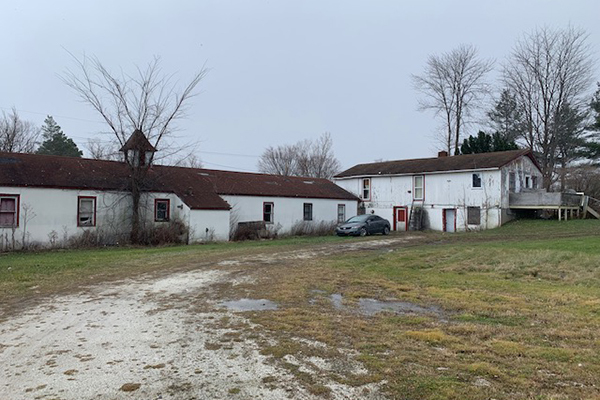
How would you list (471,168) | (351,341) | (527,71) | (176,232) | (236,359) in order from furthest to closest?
(527,71)
(471,168)
(176,232)
(351,341)
(236,359)

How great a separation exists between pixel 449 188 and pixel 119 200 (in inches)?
912

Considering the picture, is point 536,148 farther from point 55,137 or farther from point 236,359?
point 55,137

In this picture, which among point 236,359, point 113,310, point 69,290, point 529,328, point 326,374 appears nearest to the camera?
point 326,374

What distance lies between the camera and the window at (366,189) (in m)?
38.0

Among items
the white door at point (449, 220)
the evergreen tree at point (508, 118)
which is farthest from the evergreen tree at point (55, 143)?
the evergreen tree at point (508, 118)

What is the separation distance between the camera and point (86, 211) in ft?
75.0

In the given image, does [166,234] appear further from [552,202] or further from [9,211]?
[552,202]

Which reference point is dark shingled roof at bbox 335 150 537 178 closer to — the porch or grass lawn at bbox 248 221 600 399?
the porch

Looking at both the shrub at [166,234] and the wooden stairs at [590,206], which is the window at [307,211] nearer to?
the shrub at [166,234]

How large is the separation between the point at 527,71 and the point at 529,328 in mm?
40016

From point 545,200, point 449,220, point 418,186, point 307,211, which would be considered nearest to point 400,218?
point 418,186

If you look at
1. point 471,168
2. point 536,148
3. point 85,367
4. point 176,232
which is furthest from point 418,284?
point 536,148

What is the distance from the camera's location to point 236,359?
5188 millimetres

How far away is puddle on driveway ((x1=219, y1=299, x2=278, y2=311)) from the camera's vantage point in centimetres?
805
